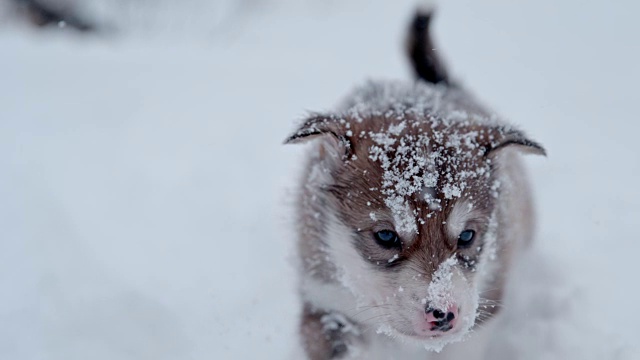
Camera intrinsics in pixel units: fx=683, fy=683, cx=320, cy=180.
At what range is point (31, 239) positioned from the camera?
12.5 ft

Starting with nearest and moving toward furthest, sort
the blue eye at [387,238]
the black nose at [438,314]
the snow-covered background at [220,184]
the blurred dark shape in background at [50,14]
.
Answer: the black nose at [438,314]
the blue eye at [387,238]
the snow-covered background at [220,184]
the blurred dark shape in background at [50,14]

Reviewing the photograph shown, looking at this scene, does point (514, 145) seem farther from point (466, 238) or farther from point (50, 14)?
point (50, 14)

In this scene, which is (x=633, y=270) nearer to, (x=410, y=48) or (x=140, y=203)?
(x=410, y=48)

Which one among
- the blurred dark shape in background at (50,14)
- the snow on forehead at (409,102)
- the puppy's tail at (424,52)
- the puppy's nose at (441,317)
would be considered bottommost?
the puppy's nose at (441,317)

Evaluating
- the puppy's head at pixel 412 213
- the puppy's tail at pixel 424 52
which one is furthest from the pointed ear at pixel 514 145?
the puppy's tail at pixel 424 52

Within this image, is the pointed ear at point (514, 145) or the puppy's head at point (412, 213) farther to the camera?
the pointed ear at point (514, 145)

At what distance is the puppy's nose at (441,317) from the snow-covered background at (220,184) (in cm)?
98

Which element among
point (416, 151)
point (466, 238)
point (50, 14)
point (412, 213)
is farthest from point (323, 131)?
point (50, 14)

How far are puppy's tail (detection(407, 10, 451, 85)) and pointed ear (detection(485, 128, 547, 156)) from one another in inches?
54.6

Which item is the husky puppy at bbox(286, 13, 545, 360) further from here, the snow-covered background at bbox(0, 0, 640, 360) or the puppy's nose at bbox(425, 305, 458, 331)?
the snow-covered background at bbox(0, 0, 640, 360)

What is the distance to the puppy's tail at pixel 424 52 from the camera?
4.02 meters

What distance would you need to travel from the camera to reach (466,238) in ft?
8.69

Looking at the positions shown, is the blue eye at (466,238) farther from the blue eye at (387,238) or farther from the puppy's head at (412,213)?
the blue eye at (387,238)

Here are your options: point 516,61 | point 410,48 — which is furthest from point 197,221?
point 516,61
